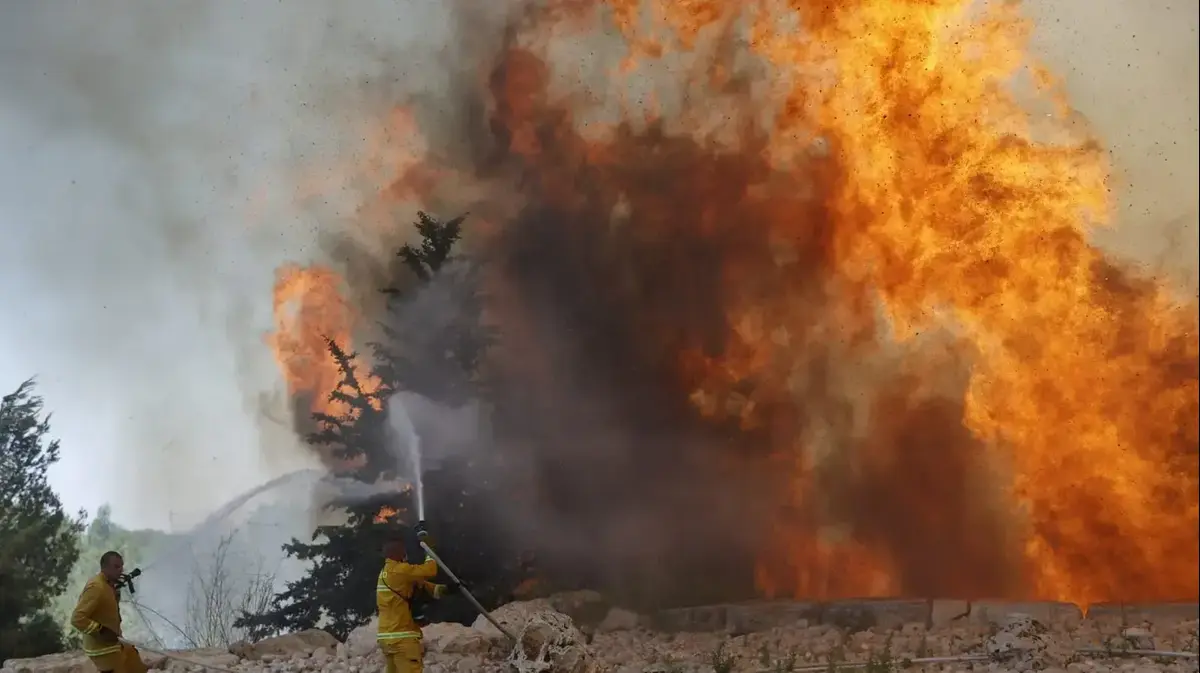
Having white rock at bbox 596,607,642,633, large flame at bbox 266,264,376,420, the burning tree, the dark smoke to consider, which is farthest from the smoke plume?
white rock at bbox 596,607,642,633

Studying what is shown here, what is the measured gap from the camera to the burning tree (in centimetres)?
1180

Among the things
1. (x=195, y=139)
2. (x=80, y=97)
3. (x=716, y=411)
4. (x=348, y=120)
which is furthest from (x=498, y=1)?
(x=716, y=411)

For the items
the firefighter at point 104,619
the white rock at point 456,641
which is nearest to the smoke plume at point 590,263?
the white rock at point 456,641

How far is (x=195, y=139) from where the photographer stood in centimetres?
1190

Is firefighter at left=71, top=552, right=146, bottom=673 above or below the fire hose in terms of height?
below

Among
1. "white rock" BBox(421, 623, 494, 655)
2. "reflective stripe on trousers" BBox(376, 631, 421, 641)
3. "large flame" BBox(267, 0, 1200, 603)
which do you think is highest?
"large flame" BBox(267, 0, 1200, 603)

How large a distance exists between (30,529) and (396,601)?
6237mm

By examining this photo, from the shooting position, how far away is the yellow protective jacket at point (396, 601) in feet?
24.9

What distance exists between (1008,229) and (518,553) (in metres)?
8.61

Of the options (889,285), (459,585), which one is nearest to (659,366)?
(889,285)

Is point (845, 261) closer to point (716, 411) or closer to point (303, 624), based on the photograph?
point (716, 411)

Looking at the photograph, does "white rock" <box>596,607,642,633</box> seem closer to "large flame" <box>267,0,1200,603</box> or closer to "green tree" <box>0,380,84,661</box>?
"large flame" <box>267,0,1200,603</box>

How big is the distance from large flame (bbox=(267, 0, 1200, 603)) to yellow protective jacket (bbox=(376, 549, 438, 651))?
217 inches

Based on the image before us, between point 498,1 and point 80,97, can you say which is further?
point 498,1
